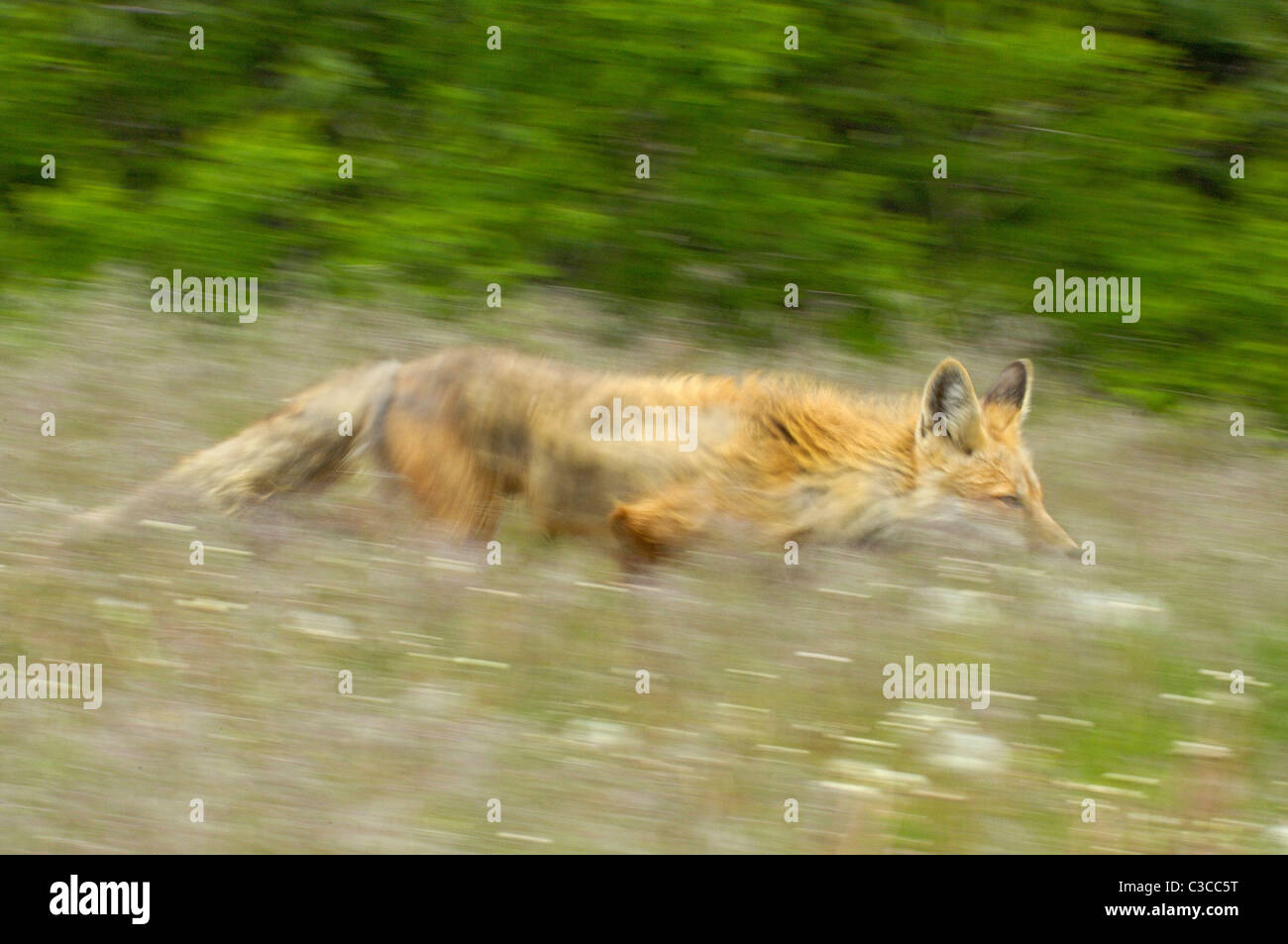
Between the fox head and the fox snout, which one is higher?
the fox head

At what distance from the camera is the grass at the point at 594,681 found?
A: 4090 mm

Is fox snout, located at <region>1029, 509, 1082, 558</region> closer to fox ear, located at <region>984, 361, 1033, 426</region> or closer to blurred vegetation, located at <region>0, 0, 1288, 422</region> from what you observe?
fox ear, located at <region>984, 361, 1033, 426</region>

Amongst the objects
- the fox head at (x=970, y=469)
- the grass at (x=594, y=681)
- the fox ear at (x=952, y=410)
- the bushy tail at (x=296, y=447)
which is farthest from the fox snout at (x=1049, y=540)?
the bushy tail at (x=296, y=447)

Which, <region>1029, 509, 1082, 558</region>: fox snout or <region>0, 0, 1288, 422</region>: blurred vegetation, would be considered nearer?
<region>1029, 509, 1082, 558</region>: fox snout

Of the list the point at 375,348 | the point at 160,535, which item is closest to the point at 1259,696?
the point at 160,535

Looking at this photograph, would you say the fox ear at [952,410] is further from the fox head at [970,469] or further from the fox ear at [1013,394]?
the fox ear at [1013,394]

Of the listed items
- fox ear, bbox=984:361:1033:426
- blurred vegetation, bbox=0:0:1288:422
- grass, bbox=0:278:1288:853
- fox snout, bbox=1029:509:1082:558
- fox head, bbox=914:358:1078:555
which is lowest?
grass, bbox=0:278:1288:853

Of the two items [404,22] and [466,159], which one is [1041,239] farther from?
[404,22]

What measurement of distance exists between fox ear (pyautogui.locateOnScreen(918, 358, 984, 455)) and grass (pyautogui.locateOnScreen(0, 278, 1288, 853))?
534 millimetres

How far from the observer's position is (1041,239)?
33.6ft

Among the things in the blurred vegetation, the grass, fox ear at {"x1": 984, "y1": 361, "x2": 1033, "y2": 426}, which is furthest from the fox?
the blurred vegetation

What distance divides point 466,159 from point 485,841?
6.83 meters

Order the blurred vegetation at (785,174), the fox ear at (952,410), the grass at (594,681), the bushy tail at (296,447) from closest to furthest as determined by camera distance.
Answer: the grass at (594,681), the fox ear at (952,410), the bushy tail at (296,447), the blurred vegetation at (785,174)

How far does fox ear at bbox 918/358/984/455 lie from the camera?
615 centimetres
